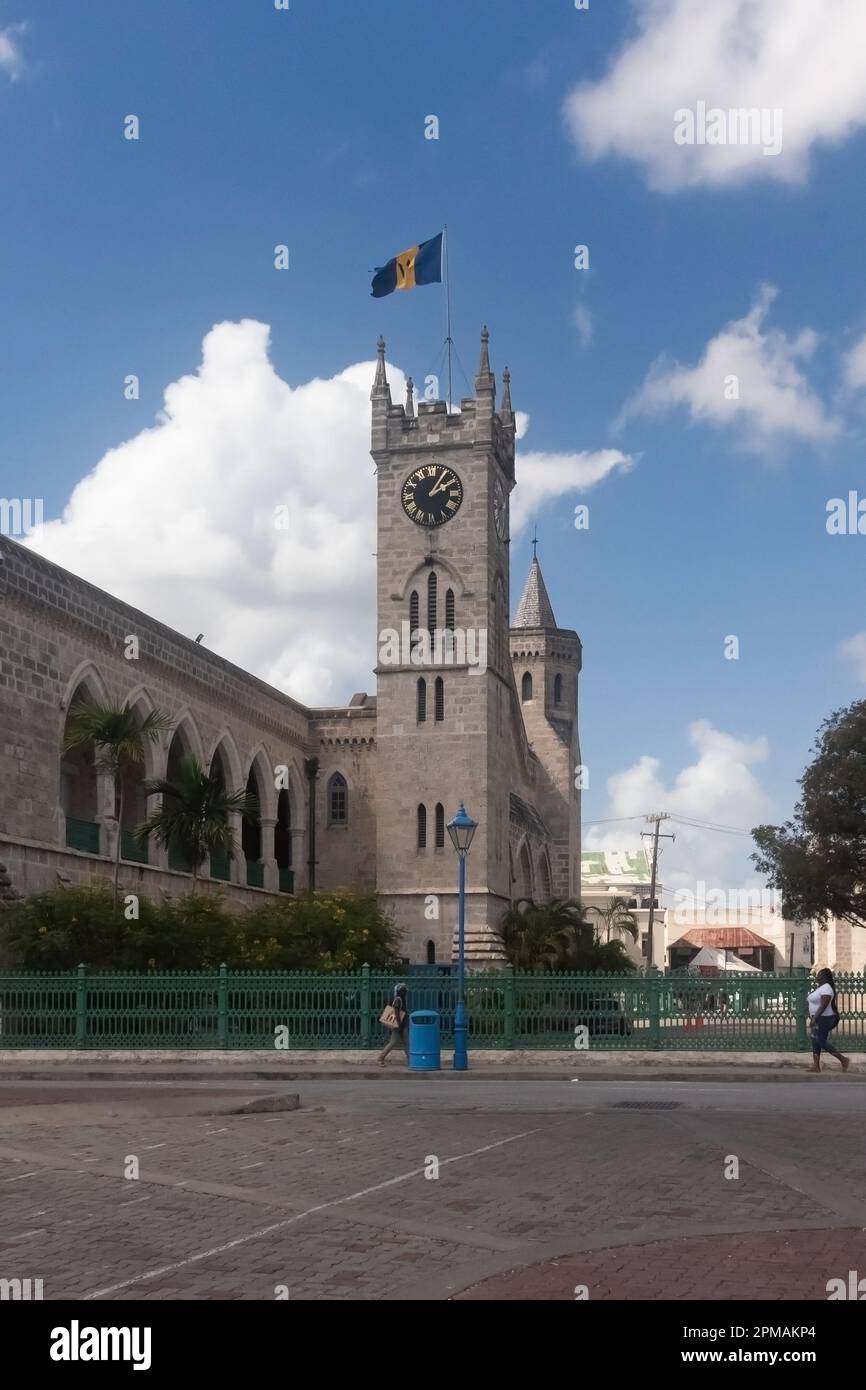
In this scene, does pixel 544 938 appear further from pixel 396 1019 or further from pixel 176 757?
pixel 396 1019

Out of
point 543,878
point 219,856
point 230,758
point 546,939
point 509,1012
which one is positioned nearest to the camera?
point 509,1012

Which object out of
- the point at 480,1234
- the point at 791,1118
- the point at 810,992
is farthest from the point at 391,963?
the point at 480,1234

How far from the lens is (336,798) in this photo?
164ft

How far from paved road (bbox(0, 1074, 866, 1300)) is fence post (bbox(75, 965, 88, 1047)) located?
8052 millimetres

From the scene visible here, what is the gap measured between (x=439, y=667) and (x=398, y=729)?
2227 mm

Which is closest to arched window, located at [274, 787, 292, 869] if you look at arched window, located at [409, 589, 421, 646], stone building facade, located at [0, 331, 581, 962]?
stone building facade, located at [0, 331, 581, 962]

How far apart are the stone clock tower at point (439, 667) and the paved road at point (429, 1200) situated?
98.2 ft

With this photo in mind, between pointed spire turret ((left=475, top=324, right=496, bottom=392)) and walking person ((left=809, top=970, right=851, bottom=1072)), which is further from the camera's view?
pointed spire turret ((left=475, top=324, right=496, bottom=392))

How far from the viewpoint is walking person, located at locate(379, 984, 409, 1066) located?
73.8 ft

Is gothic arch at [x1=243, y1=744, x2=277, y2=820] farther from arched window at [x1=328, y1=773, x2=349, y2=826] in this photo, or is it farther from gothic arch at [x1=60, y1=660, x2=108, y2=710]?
gothic arch at [x1=60, y1=660, x2=108, y2=710]

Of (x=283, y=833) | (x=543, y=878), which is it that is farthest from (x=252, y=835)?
(x=543, y=878)
